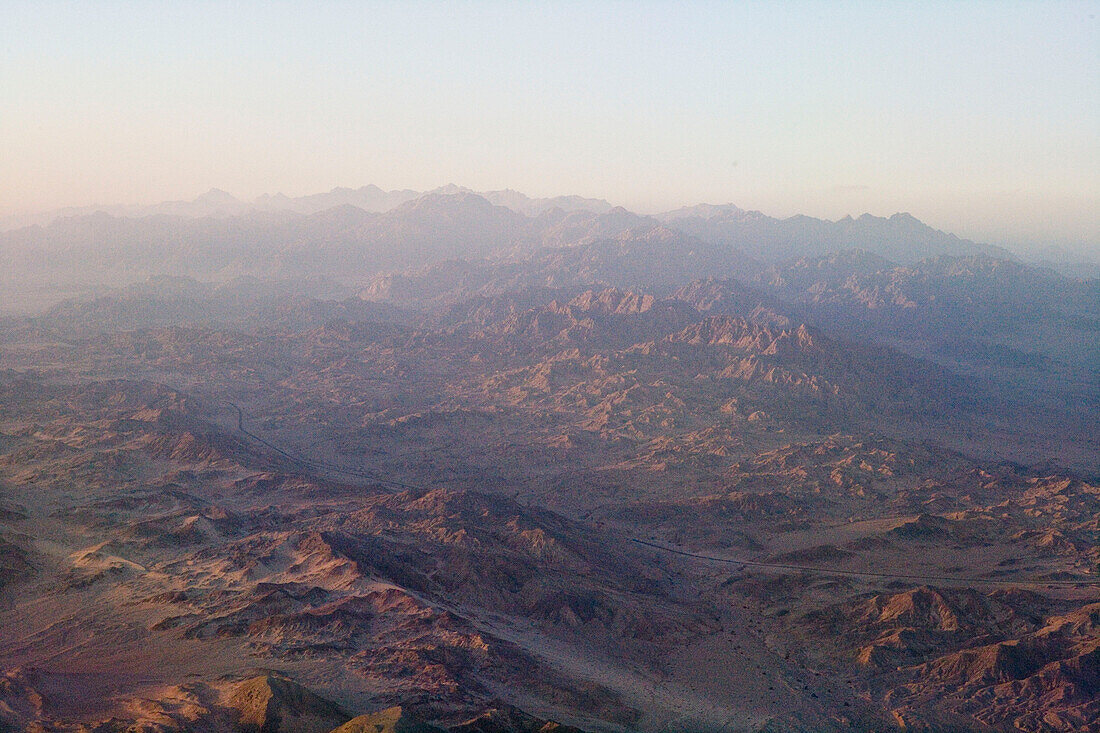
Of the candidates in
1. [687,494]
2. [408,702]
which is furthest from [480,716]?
[687,494]

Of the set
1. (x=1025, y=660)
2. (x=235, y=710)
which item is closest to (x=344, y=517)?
(x=235, y=710)

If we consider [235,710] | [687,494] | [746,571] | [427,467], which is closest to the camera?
[235,710]

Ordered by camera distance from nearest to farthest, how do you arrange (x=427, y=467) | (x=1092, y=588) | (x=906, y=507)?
1. (x=1092, y=588)
2. (x=906, y=507)
3. (x=427, y=467)

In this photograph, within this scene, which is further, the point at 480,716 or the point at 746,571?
the point at 746,571

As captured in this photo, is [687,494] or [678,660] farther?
[687,494]

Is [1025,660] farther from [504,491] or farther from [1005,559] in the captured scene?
[504,491]

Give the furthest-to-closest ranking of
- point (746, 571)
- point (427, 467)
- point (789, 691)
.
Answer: point (427, 467) < point (746, 571) < point (789, 691)

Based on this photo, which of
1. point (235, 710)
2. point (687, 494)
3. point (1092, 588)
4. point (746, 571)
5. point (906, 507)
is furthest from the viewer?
point (687, 494)

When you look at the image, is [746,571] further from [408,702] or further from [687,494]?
[408,702]

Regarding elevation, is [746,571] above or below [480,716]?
below
